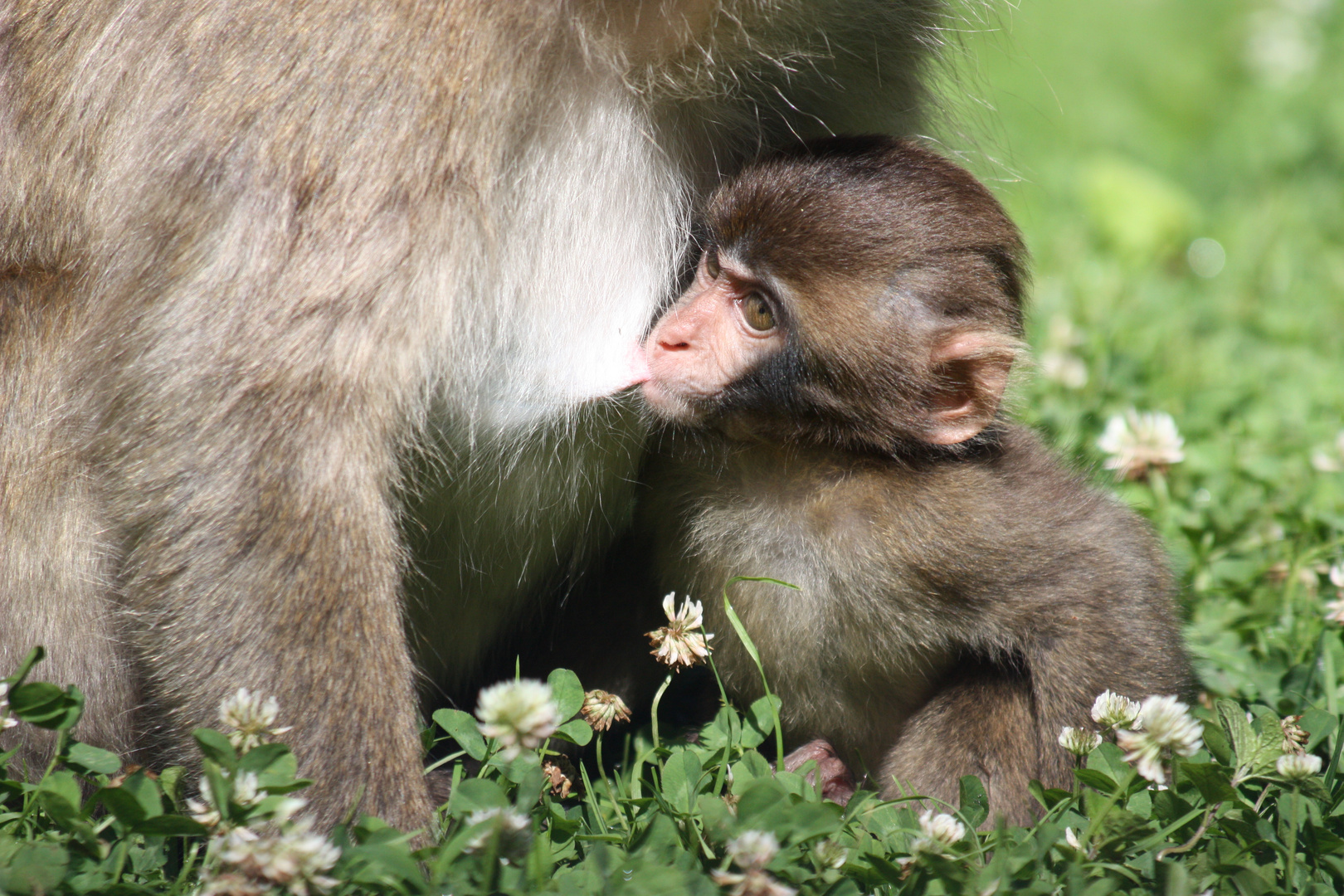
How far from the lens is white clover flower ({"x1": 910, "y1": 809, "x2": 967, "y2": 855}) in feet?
7.33

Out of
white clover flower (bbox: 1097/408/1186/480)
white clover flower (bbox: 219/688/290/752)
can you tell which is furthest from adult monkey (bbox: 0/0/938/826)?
white clover flower (bbox: 1097/408/1186/480)

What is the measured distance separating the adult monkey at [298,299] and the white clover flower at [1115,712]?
46.1 inches

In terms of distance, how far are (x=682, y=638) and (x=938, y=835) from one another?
2.01ft

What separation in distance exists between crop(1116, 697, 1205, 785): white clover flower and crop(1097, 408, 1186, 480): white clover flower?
1.45 meters

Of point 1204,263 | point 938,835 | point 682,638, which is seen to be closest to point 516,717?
point 682,638

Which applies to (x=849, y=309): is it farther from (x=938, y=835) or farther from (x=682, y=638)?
(x=938, y=835)

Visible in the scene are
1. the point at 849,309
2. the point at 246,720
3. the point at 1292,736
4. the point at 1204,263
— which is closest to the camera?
the point at 246,720

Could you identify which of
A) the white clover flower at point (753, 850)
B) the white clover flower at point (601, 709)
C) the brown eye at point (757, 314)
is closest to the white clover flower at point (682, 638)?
the white clover flower at point (601, 709)

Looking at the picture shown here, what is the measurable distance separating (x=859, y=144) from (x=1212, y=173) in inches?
253

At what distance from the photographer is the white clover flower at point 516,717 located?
7.21 feet

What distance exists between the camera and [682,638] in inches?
102

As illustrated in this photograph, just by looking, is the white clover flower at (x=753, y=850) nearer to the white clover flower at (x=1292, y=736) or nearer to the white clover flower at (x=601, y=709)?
the white clover flower at (x=601, y=709)

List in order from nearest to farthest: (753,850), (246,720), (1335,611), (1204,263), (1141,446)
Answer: (753,850) < (246,720) < (1335,611) < (1141,446) < (1204,263)

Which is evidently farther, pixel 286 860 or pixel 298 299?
pixel 298 299
